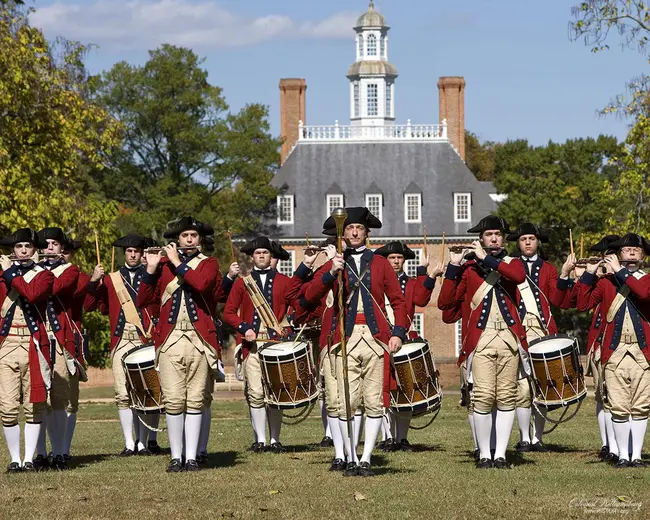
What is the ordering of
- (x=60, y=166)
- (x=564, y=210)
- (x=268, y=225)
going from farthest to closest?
(x=268, y=225) < (x=564, y=210) < (x=60, y=166)

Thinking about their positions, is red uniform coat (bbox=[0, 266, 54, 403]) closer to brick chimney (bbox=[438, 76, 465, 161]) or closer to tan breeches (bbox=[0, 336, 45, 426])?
tan breeches (bbox=[0, 336, 45, 426])

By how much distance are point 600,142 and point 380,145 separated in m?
13.2

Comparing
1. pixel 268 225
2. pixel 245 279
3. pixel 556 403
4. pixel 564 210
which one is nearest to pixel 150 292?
pixel 245 279

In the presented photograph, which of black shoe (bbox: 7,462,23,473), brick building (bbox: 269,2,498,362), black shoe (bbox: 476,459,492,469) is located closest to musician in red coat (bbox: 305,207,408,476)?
black shoe (bbox: 476,459,492,469)

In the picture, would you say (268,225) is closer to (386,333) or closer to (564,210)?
(564,210)

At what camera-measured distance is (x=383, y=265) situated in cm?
1450

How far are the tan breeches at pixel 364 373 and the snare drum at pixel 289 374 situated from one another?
1.65 metres

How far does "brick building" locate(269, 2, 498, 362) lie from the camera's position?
78.9 metres

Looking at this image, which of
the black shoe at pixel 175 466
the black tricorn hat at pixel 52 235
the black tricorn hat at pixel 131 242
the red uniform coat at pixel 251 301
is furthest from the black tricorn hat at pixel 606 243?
the black tricorn hat at pixel 52 235

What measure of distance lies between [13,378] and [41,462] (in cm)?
107

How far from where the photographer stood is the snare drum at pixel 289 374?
1587cm

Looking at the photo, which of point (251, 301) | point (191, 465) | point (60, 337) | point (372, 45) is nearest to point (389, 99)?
point (372, 45)

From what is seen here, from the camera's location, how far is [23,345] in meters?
15.0

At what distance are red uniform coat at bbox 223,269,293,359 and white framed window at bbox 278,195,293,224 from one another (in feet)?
198
